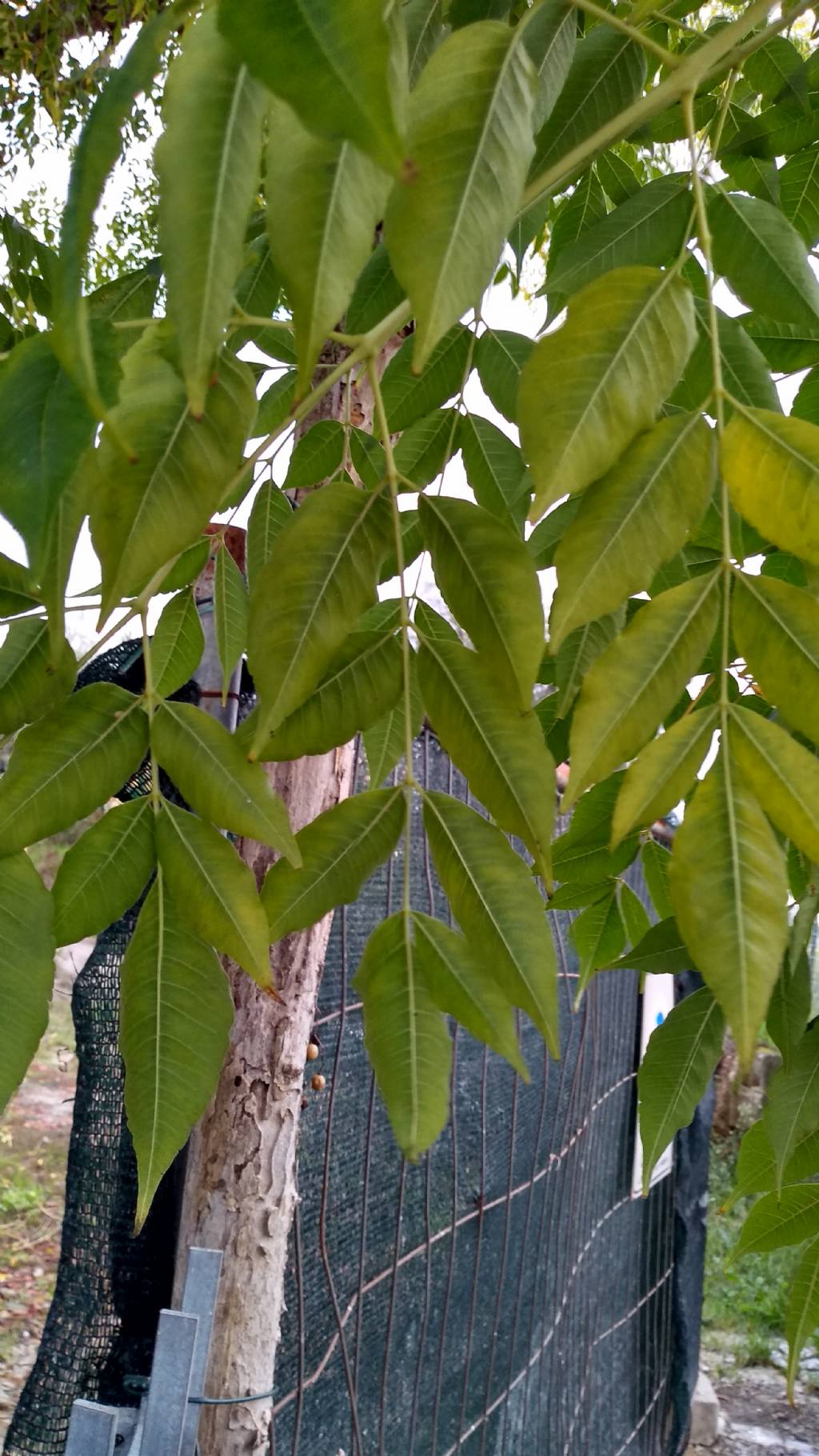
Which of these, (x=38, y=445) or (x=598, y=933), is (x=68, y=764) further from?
(x=598, y=933)

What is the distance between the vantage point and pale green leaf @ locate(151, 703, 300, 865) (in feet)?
1.49

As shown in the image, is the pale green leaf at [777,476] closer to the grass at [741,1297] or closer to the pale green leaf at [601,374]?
the pale green leaf at [601,374]

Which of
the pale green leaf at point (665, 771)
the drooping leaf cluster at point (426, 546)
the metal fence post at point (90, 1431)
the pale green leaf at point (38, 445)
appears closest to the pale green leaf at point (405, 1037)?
the drooping leaf cluster at point (426, 546)

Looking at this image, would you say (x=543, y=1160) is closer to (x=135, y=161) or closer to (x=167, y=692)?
(x=167, y=692)

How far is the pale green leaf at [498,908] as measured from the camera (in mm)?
429

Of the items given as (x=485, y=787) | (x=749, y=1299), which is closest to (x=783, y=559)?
(x=485, y=787)

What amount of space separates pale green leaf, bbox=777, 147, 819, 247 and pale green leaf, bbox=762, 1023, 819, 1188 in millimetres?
517

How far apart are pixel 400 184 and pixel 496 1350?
1.92 meters

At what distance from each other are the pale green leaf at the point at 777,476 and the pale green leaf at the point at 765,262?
6.3 inches

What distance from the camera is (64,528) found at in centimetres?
34

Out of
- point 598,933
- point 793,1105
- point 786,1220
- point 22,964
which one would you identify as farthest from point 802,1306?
point 22,964

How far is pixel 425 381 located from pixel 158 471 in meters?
0.36

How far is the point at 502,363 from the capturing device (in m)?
0.65

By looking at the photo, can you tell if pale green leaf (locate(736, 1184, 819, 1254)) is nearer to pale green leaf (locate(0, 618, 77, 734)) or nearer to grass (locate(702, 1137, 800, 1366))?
→ pale green leaf (locate(0, 618, 77, 734))
